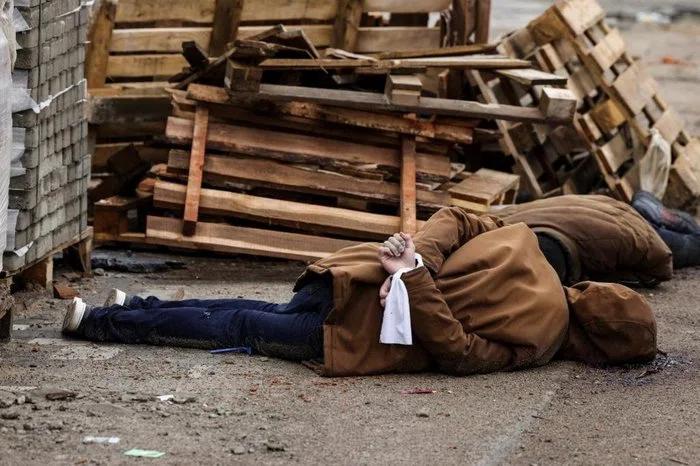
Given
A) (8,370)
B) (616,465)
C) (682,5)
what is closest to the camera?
(616,465)

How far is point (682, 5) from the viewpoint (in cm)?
2798

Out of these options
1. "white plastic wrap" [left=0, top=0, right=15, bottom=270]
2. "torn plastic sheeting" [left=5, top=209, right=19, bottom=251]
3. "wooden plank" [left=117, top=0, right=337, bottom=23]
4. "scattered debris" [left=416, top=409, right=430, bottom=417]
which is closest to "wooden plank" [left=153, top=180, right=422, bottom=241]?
"wooden plank" [left=117, top=0, right=337, bottom=23]

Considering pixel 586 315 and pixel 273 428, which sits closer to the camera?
pixel 273 428

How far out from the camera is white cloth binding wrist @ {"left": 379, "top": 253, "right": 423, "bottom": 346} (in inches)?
241

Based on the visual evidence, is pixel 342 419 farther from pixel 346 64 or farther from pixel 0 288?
pixel 346 64

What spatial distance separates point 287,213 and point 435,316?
286 centimetres

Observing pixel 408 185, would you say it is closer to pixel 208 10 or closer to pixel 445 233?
Result: pixel 208 10

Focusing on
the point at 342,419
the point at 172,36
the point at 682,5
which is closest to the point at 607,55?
the point at 172,36

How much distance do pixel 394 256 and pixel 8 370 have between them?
1.88 meters

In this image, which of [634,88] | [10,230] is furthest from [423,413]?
[634,88]

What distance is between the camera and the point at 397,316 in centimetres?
614

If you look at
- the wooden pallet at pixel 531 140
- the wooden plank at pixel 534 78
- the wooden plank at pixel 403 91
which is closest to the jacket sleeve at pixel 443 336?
the wooden plank at pixel 403 91

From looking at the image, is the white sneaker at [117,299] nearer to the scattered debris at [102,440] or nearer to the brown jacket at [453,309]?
the brown jacket at [453,309]

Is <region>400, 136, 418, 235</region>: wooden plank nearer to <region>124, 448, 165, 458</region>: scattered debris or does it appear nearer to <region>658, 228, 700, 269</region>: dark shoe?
<region>658, 228, 700, 269</region>: dark shoe
